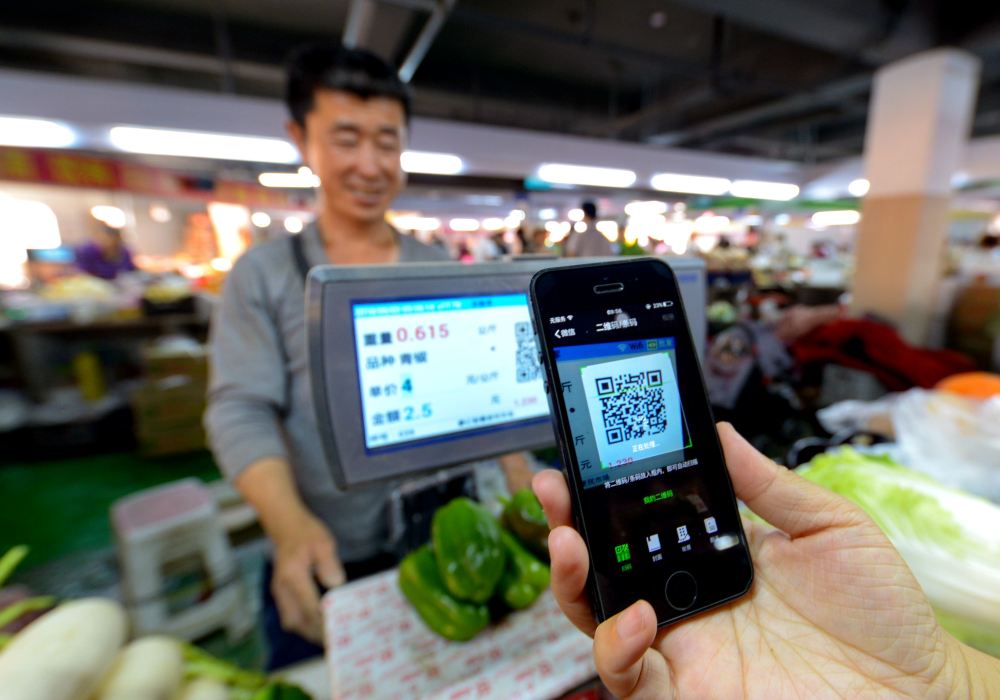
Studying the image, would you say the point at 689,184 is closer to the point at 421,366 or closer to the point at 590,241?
the point at 590,241

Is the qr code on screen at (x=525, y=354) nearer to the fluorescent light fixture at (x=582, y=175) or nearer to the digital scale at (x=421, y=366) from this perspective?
the digital scale at (x=421, y=366)

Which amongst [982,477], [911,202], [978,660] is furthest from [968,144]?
[978,660]

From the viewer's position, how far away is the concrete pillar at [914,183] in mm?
3320

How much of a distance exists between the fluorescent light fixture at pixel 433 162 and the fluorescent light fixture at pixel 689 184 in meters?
2.98

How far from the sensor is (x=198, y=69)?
535 cm

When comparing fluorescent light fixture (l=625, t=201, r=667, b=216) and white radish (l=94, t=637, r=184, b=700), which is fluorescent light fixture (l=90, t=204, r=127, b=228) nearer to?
white radish (l=94, t=637, r=184, b=700)

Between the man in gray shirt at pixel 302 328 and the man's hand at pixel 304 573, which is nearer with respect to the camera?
the man's hand at pixel 304 573

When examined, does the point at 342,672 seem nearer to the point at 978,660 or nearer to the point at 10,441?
the point at 978,660

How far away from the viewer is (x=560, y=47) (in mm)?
4789

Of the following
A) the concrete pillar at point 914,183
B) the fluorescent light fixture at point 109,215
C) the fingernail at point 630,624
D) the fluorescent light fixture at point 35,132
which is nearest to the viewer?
the fingernail at point 630,624

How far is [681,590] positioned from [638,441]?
0.52 feet

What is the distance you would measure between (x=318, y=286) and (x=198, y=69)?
6.71m

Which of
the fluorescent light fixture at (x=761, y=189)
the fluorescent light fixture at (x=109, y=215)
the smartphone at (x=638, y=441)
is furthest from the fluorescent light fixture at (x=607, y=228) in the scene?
the fluorescent light fixture at (x=109, y=215)

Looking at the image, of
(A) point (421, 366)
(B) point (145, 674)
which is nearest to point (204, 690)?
(B) point (145, 674)
